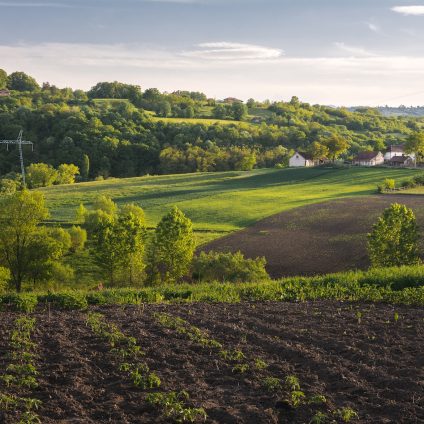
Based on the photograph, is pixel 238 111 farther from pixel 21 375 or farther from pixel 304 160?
pixel 21 375

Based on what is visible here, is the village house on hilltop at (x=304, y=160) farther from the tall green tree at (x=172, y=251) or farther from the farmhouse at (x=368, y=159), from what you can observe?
the tall green tree at (x=172, y=251)

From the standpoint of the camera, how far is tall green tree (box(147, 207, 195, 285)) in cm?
4178

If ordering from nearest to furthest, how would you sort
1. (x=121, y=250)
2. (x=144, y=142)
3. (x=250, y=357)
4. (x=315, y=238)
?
(x=250, y=357) → (x=121, y=250) → (x=315, y=238) → (x=144, y=142)

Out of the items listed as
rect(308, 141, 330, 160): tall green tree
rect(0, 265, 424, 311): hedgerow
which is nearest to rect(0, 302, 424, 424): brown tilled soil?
rect(0, 265, 424, 311): hedgerow

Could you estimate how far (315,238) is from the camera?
171 feet

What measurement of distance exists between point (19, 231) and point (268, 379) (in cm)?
2918

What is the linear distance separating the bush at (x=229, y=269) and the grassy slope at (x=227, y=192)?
18210 mm

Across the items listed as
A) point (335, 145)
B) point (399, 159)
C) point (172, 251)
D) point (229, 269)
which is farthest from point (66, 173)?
point (229, 269)

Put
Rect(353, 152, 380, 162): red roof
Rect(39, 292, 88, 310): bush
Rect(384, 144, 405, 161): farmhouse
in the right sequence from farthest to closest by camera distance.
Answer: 1. Rect(384, 144, 405, 161): farmhouse
2. Rect(353, 152, 380, 162): red roof
3. Rect(39, 292, 88, 310): bush

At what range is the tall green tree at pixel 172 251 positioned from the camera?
137ft

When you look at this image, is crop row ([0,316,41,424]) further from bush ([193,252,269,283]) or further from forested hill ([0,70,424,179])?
forested hill ([0,70,424,179])

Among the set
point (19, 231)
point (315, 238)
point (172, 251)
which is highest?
point (19, 231)

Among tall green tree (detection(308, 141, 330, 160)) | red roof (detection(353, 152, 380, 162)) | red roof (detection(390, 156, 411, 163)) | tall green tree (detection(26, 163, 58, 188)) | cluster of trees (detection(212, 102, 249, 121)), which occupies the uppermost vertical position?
cluster of trees (detection(212, 102, 249, 121))

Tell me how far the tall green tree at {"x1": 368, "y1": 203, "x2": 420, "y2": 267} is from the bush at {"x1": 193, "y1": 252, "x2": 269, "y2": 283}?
7.82m
